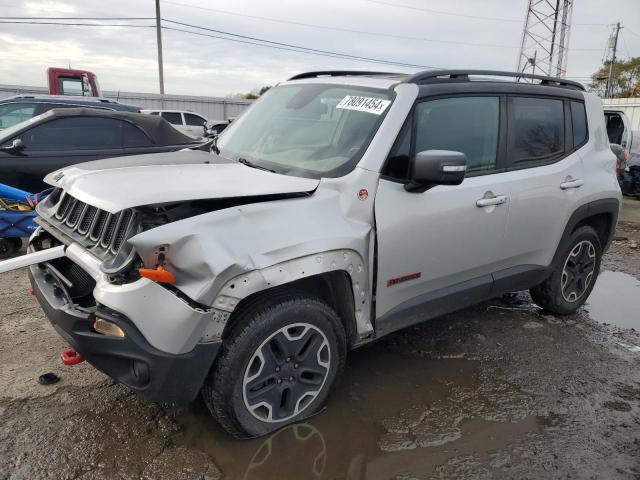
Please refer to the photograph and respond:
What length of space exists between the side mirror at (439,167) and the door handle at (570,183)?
1615 millimetres

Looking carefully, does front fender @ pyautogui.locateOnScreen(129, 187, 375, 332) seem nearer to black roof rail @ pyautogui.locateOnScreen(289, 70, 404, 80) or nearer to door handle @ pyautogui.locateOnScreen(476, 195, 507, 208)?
door handle @ pyautogui.locateOnScreen(476, 195, 507, 208)

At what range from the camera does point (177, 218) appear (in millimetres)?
2480

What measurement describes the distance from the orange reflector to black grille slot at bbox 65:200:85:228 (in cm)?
98

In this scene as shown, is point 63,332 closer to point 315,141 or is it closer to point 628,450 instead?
point 315,141

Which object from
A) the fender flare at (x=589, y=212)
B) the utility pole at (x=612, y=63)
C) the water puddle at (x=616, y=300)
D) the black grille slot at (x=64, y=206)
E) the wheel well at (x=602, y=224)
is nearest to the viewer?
the black grille slot at (x=64, y=206)

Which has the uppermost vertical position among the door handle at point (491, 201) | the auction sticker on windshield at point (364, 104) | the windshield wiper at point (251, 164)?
the auction sticker on windshield at point (364, 104)

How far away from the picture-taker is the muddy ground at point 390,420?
260cm

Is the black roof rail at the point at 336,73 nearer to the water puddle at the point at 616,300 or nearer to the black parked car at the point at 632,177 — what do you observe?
the water puddle at the point at 616,300

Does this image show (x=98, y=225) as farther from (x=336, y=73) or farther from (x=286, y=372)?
(x=336, y=73)

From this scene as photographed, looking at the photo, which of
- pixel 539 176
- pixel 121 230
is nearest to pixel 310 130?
pixel 121 230

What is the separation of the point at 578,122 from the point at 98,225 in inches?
150

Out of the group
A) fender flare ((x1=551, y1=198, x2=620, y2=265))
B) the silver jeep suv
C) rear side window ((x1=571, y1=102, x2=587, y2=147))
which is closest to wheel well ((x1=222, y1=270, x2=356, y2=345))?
the silver jeep suv

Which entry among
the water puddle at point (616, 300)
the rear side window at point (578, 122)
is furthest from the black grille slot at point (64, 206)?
the water puddle at point (616, 300)

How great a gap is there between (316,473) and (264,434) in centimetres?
36
